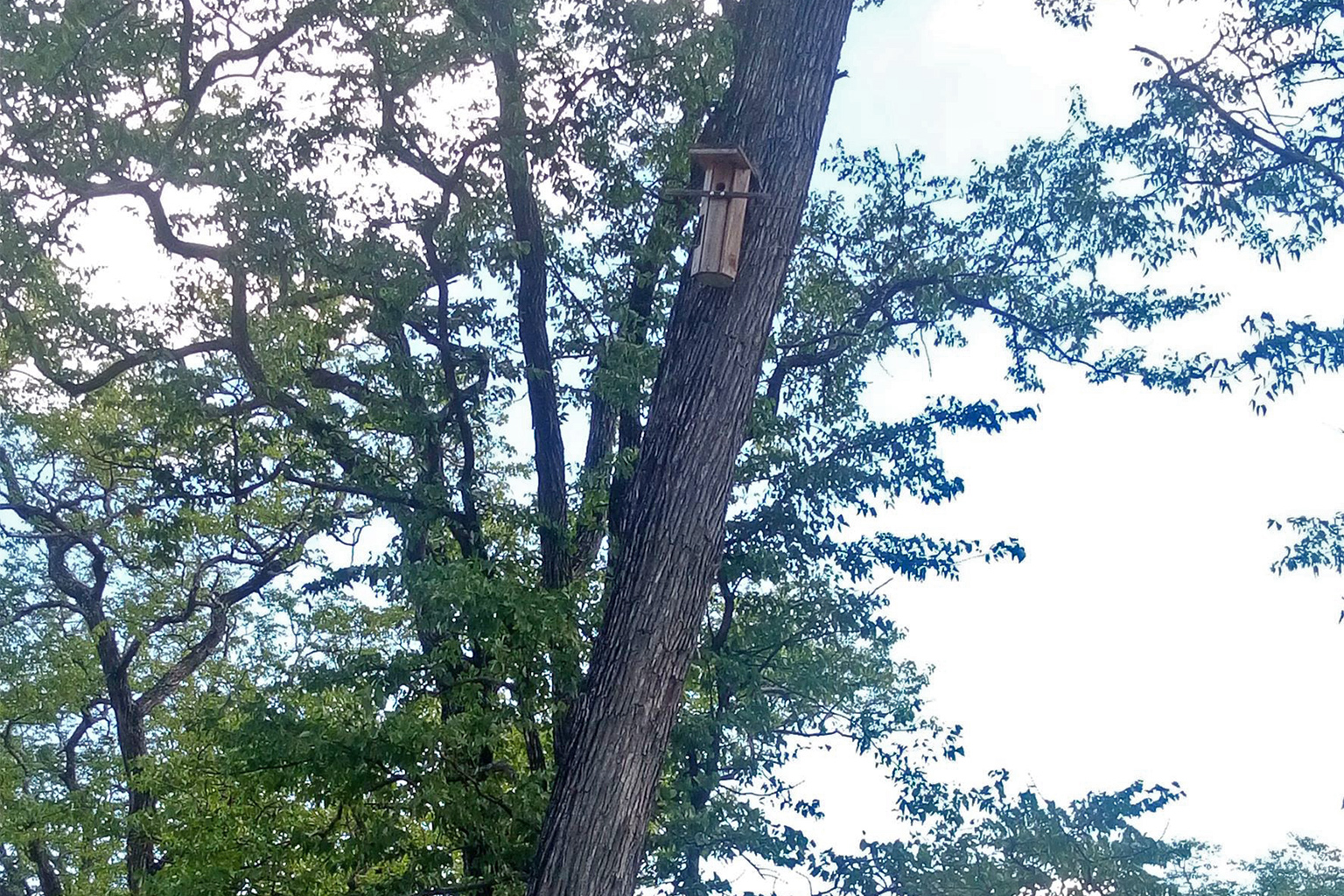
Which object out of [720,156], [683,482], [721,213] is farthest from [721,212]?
[683,482]

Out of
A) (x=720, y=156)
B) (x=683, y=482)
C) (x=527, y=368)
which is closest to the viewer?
(x=683, y=482)

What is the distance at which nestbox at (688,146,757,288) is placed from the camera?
4.39 metres

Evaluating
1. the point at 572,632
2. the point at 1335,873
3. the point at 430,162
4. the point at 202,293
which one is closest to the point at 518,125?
the point at 430,162

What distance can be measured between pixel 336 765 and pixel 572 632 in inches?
44.0

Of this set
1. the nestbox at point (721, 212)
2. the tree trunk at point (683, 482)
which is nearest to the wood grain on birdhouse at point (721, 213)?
the nestbox at point (721, 212)

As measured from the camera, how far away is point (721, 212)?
4.48 metres

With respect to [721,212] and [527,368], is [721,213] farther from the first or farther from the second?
[527,368]

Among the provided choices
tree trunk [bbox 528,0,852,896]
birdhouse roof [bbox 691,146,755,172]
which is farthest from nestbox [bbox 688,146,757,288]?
tree trunk [bbox 528,0,852,896]

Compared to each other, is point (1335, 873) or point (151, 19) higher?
point (151, 19)

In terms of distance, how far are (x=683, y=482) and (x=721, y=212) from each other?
3.43 feet

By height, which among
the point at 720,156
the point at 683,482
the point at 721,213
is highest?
the point at 720,156

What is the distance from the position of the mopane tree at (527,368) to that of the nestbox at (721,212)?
143mm

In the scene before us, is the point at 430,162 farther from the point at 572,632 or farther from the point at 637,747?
the point at 637,747

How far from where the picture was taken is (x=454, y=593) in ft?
16.3
